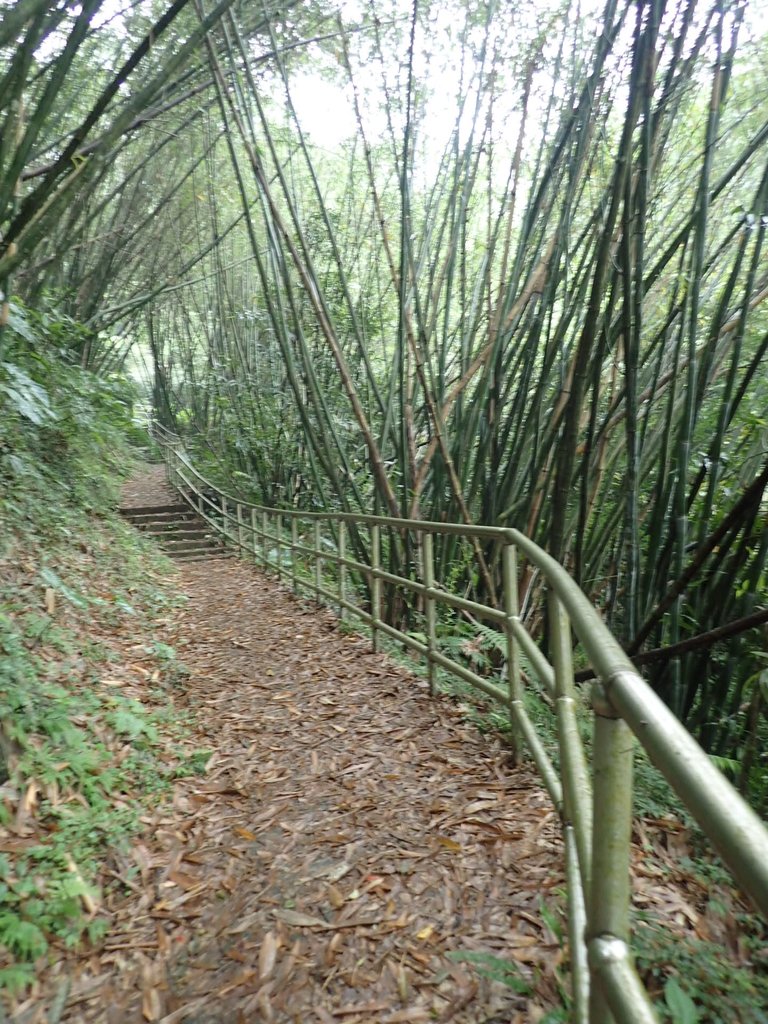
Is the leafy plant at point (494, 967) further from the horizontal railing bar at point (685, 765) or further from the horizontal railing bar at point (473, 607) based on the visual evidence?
the horizontal railing bar at point (473, 607)

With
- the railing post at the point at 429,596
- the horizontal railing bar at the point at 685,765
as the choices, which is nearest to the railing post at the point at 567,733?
the horizontal railing bar at the point at 685,765

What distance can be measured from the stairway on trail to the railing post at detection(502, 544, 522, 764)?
23.5 ft

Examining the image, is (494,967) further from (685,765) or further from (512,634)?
(685,765)

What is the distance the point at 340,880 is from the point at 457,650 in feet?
5.54

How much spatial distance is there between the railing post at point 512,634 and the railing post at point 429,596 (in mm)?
634

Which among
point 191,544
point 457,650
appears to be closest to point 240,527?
point 191,544

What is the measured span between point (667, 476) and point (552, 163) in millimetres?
1612

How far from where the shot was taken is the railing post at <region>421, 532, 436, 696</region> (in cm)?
296

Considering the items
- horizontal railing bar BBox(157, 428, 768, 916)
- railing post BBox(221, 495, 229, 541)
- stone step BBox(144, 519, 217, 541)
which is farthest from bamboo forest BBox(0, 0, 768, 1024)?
stone step BBox(144, 519, 217, 541)

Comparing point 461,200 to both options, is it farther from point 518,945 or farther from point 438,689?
point 518,945

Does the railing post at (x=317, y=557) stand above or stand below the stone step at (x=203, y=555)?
above

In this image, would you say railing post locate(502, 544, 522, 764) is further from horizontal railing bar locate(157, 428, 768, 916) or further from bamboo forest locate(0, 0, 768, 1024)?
horizontal railing bar locate(157, 428, 768, 916)

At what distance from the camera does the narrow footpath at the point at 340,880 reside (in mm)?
1535

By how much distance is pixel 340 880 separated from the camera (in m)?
1.96
